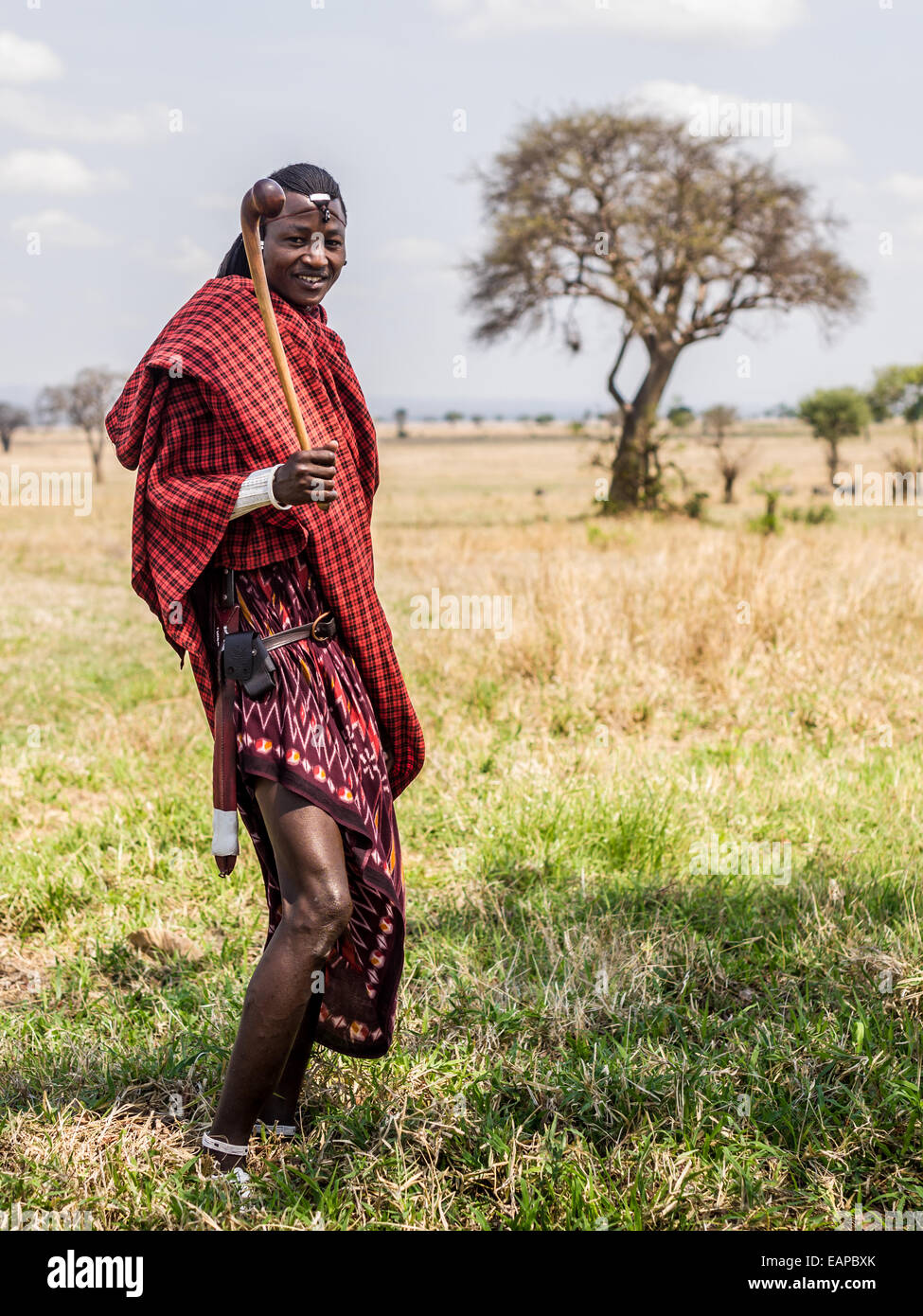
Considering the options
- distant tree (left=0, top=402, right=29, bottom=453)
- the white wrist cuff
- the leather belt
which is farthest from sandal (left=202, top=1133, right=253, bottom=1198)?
distant tree (left=0, top=402, right=29, bottom=453)

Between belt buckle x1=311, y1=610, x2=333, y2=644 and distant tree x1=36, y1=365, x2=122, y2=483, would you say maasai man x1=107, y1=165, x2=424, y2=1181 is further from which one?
distant tree x1=36, y1=365, x2=122, y2=483

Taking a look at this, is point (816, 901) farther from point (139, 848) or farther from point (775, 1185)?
point (139, 848)

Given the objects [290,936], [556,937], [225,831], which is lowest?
[556,937]

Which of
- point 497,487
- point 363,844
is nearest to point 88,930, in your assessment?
point 363,844

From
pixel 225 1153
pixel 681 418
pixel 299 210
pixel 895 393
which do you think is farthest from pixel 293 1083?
pixel 895 393

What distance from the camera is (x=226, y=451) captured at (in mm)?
2357

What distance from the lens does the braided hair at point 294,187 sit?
239cm

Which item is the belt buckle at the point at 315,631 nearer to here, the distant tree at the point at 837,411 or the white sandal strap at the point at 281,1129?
the white sandal strap at the point at 281,1129

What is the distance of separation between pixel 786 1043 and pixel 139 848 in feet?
7.61

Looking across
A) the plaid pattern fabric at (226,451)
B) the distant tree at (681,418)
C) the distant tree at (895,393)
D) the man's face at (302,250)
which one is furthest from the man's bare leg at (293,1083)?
the distant tree at (895,393)

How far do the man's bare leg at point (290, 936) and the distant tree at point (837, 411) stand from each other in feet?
117

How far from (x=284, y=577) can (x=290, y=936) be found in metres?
0.72

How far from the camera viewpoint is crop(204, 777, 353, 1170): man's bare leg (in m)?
2.28

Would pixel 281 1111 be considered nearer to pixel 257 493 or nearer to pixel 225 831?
pixel 225 831
